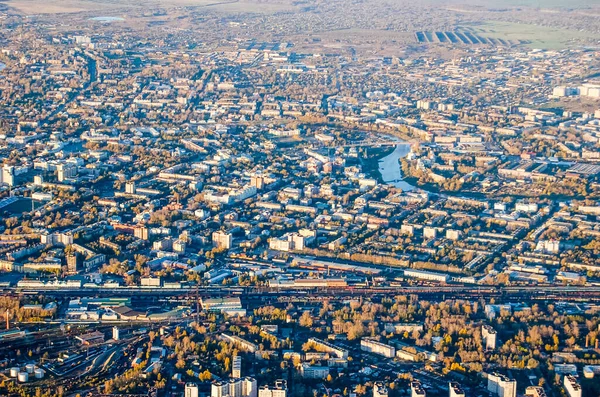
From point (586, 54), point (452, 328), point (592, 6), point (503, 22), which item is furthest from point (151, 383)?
point (592, 6)

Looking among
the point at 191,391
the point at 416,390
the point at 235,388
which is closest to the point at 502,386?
the point at 416,390

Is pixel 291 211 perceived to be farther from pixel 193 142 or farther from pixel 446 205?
pixel 193 142

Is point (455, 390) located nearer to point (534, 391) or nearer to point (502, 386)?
point (502, 386)

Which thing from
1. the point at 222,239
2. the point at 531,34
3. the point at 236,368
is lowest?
the point at 531,34

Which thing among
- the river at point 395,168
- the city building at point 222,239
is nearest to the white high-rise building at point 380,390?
the city building at point 222,239

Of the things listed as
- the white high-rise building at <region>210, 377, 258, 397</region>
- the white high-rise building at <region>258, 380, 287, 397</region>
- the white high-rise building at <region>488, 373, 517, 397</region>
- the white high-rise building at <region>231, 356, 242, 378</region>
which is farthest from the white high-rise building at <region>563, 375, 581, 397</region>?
the white high-rise building at <region>231, 356, 242, 378</region>

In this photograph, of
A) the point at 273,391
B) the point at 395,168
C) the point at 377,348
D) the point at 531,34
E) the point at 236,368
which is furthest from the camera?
the point at 531,34

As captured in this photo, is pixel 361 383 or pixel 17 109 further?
pixel 17 109
